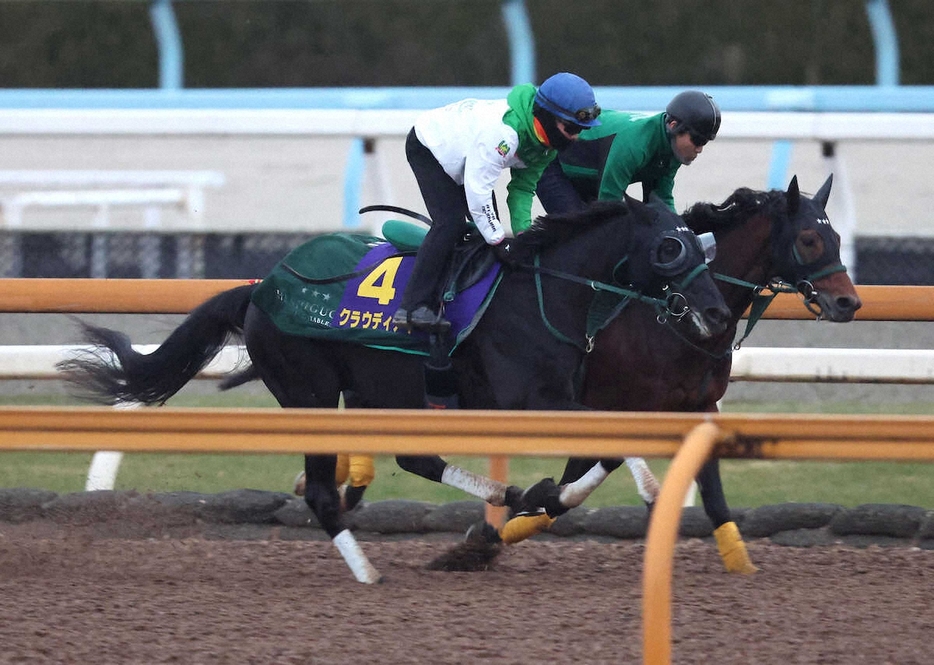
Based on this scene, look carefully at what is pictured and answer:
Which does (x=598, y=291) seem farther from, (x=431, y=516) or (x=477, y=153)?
(x=431, y=516)

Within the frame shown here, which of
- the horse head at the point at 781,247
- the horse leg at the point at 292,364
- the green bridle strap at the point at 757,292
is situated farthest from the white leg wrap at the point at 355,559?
the horse head at the point at 781,247

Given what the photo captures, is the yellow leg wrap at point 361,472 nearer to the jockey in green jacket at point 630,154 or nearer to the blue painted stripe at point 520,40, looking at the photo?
the jockey in green jacket at point 630,154

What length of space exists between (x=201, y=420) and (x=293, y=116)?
5.03 meters

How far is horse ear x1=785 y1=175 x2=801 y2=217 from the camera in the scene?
4.97 m

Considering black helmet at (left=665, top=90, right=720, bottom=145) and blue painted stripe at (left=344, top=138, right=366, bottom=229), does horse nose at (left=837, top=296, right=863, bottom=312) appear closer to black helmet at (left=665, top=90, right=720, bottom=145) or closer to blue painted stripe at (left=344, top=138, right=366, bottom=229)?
black helmet at (left=665, top=90, right=720, bottom=145)

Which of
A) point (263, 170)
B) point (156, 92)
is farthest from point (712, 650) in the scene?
point (263, 170)

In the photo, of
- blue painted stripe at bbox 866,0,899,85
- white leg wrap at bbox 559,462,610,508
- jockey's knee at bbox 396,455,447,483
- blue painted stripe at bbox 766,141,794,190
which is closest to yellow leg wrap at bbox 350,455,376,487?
jockey's knee at bbox 396,455,447,483

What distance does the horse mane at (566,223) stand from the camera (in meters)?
5.07

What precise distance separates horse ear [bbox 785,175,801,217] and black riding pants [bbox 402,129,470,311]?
1125mm

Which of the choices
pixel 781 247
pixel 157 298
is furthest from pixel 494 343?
pixel 157 298

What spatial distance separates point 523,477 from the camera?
6605 millimetres

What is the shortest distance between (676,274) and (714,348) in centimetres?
32

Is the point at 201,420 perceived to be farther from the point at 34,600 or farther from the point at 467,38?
the point at 467,38

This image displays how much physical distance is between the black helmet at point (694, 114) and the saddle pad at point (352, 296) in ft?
2.72
